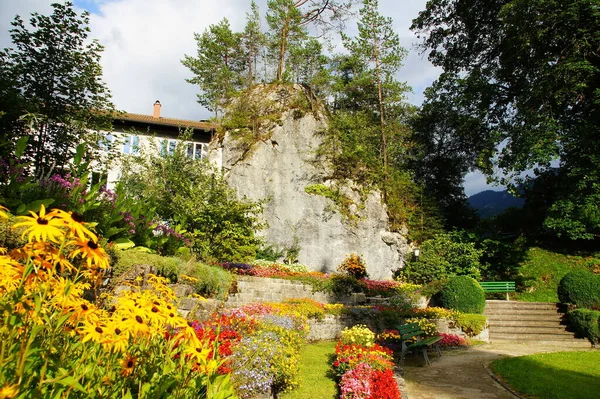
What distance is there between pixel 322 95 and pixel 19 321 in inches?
1124

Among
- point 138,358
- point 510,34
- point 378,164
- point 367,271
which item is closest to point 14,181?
point 138,358

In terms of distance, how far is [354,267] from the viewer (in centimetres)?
1928

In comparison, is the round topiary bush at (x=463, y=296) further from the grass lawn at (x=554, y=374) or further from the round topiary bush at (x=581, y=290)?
the grass lawn at (x=554, y=374)

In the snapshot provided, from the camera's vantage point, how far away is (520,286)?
18078mm

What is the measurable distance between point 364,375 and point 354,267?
45.0 feet

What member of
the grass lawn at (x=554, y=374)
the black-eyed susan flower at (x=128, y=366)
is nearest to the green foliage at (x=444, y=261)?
the grass lawn at (x=554, y=374)

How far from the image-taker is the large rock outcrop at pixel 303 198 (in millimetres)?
20922

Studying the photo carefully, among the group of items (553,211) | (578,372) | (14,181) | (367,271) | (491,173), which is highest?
(491,173)

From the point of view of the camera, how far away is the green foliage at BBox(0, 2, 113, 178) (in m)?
9.52

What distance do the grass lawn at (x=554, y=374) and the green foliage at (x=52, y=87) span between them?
11.8m

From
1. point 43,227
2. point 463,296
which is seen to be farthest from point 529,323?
point 43,227

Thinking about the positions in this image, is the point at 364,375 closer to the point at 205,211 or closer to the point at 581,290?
the point at 205,211

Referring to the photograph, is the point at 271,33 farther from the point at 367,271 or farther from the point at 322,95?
the point at 367,271

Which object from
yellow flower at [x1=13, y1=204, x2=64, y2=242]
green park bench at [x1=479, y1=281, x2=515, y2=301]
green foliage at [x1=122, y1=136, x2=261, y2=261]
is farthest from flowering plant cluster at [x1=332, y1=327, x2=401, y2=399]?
green park bench at [x1=479, y1=281, x2=515, y2=301]
